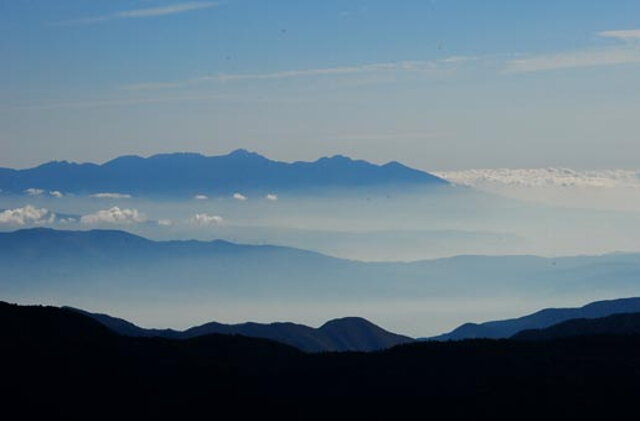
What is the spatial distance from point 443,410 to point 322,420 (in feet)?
55.9

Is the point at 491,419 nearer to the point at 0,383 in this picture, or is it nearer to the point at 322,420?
the point at 322,420

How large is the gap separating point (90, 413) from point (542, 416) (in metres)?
60.8

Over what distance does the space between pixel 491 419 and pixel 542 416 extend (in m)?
7.05

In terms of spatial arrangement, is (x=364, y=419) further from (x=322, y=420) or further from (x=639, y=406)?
A: (x=639, y=406)

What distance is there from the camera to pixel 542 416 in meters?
196

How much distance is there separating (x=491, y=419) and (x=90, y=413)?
176 feet

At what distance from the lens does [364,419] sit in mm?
197500

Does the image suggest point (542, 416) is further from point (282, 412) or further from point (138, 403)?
point (138, 403)

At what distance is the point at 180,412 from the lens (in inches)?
7643

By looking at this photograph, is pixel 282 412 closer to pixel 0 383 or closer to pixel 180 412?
pixel 180 412

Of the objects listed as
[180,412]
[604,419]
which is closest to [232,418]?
[180,412]

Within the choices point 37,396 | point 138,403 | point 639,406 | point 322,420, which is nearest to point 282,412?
point 322,420

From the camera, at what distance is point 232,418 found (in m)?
196

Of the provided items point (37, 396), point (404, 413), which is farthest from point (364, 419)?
point (37, 396)
